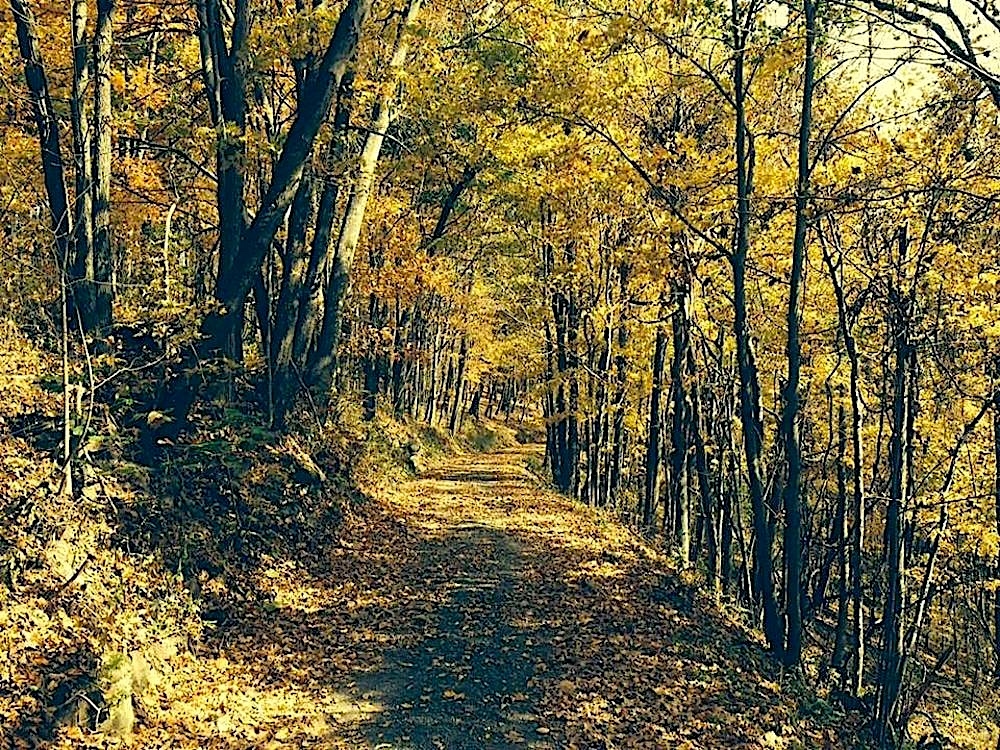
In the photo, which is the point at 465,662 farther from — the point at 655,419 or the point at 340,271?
the point at 655,419

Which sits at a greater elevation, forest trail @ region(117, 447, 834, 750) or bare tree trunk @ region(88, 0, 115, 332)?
bare tree trunk @ region(88, 0, 115, 332)

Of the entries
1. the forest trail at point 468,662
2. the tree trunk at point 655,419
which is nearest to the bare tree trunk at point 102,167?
the forest trail at point 468,662

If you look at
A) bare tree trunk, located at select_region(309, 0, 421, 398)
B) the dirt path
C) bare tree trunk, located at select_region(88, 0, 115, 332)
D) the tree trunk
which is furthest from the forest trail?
the tree trunk

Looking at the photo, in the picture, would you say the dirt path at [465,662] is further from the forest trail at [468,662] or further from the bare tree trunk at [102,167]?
the bare tree trunk at [102,167]

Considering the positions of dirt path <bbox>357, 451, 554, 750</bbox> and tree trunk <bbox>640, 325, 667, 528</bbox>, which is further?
tree trunk <bbox>640, 325, 667, 528</bbox>

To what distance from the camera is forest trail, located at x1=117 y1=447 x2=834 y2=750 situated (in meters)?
7.33

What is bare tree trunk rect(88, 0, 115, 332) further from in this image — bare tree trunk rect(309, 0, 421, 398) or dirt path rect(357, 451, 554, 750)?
dirt path rect(357, 451, 554, 750)

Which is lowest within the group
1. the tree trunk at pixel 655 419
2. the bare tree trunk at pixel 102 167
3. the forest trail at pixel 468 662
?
the forest trail at pixel 468 662

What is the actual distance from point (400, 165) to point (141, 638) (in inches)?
429

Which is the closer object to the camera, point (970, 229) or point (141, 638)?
point (141, 638)


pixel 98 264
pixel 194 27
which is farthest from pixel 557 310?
pixel 98 264

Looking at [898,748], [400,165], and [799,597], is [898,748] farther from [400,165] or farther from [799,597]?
[400,165]

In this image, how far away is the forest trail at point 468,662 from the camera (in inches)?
289

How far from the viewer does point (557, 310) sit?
75.4 feet
